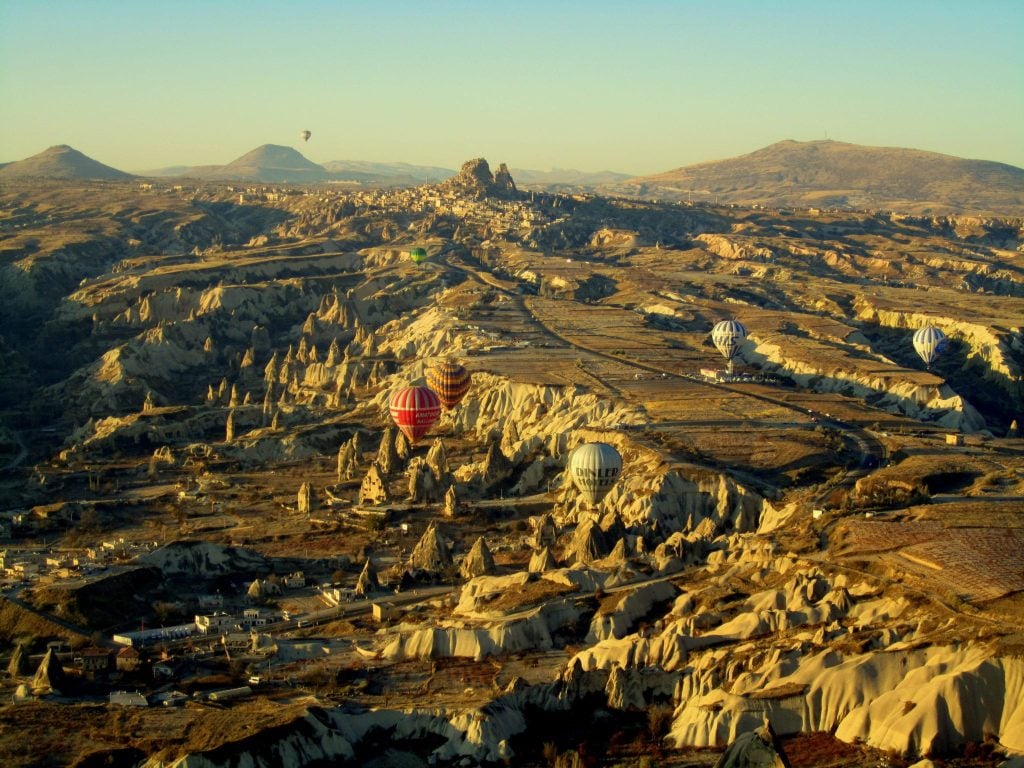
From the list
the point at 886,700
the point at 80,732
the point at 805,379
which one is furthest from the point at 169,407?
the point at 886,700

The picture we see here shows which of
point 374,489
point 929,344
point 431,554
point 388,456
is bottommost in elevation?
point 374,489

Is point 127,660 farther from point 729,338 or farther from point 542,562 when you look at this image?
point 729,338

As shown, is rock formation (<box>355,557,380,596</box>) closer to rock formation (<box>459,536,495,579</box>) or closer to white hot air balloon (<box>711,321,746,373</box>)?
rock formation (<box>459,536,495,579</box>)

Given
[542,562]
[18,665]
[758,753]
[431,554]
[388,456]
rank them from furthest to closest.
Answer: [388,456], [431,554], [542,562], [18,665], [758,753]

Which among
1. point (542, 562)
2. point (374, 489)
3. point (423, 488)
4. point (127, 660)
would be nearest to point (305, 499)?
point (374, 489)

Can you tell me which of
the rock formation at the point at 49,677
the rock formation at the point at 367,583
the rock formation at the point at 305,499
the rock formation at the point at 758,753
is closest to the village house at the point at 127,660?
the rock formation at the point at 49,677

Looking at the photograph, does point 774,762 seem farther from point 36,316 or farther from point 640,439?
point 36,316
